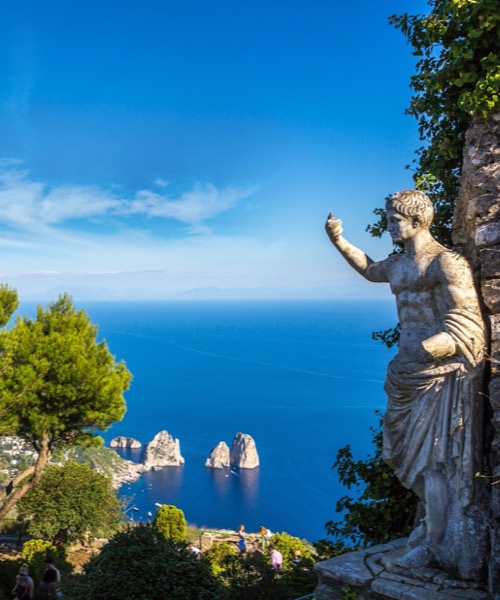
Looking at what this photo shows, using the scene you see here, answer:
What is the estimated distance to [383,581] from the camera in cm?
362

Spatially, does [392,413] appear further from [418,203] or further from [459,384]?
[418,203]

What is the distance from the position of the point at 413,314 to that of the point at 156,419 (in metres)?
85.3

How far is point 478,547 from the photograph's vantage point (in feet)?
11.5

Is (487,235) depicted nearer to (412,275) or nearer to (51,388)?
(412,275)

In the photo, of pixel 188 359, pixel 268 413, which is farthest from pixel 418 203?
pixel 188 359

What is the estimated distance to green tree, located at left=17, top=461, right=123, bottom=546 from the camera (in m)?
15.4

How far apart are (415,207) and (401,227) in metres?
0.19

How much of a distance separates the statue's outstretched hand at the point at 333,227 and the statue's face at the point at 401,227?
0.53 meters

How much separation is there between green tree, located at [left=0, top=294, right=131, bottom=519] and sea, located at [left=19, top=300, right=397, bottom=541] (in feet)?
5.46

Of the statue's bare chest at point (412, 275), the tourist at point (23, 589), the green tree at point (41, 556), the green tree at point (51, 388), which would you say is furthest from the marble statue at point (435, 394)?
the green tree at point (51, 388)

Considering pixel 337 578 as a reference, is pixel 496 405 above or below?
above

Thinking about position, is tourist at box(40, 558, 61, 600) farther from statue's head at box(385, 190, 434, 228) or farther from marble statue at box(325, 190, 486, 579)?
statue's head at box(385, 190, 434, 228)

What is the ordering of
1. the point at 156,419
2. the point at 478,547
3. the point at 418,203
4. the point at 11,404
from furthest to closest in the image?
the point at 156,419 → the point at 11,404 → the point at 418,203 → the point at 478,547

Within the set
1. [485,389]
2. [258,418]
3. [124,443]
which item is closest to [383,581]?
[485,389]
